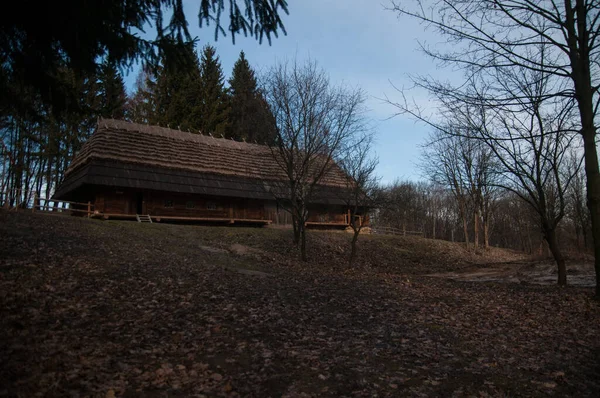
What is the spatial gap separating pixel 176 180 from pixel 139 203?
2.61 m

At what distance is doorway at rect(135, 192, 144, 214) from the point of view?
23688 millimetres

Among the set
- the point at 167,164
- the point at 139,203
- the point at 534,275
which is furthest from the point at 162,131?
the point at 534,275

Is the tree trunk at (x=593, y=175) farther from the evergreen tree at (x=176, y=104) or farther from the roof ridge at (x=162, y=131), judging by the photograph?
the evergreen tree at (x=176, y=104)

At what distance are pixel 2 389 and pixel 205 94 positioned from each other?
134ft

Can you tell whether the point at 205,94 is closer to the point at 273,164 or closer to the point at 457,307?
the point at 273,164

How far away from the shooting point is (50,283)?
287 inches

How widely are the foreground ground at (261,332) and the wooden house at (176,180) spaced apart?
34.5 feet

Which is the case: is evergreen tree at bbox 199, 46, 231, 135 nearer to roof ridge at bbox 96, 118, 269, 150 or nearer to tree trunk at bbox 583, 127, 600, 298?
roof ridge at bbox 96, 118, 269, 150

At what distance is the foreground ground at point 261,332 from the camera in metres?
4.47

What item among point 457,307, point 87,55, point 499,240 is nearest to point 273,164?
point 457,307

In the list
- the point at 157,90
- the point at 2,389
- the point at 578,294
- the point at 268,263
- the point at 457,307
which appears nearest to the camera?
the point at 2,389

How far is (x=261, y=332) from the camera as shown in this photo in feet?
20.5

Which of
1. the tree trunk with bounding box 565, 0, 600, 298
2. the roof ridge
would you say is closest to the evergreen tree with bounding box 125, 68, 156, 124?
the roof ridge

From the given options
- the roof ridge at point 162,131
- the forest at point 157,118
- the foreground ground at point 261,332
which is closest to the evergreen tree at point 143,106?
the forest at point 157,118
